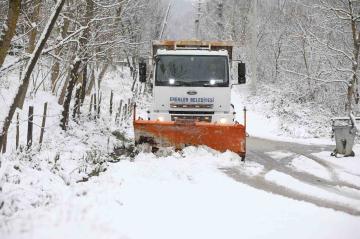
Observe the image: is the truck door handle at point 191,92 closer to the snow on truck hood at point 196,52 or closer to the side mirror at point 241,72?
the snow on truck hood at point 196,52

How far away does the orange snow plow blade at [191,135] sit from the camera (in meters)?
11.9

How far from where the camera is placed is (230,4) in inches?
1921

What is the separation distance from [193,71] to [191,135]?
72.8 inches

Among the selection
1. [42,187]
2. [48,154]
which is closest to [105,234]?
[42,187]

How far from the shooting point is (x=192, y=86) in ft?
41.8

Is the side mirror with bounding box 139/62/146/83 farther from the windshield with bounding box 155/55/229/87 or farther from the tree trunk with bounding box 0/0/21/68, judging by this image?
the tree trunk with bounding box 0/0/21/68

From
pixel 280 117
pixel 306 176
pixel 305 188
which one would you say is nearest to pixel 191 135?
pixel 306 176

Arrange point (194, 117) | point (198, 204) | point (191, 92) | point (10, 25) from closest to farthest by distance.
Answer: point (198, 204), point (10, 25), point (191, 92), point (194, 117)

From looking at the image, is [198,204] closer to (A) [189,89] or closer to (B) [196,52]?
(A) [189,89]

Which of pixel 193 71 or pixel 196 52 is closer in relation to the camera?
pixel 193 71

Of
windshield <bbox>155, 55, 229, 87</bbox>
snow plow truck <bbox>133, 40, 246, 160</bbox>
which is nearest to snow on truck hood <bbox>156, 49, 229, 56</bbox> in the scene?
snow plow truck <bbox>133, 40, 246, 160</bbox>

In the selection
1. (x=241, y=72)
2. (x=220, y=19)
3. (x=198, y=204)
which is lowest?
(x=198, y=204)

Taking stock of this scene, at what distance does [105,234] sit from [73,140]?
920 cm

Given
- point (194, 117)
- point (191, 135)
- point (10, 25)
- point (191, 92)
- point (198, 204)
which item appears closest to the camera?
point (198, 204)
